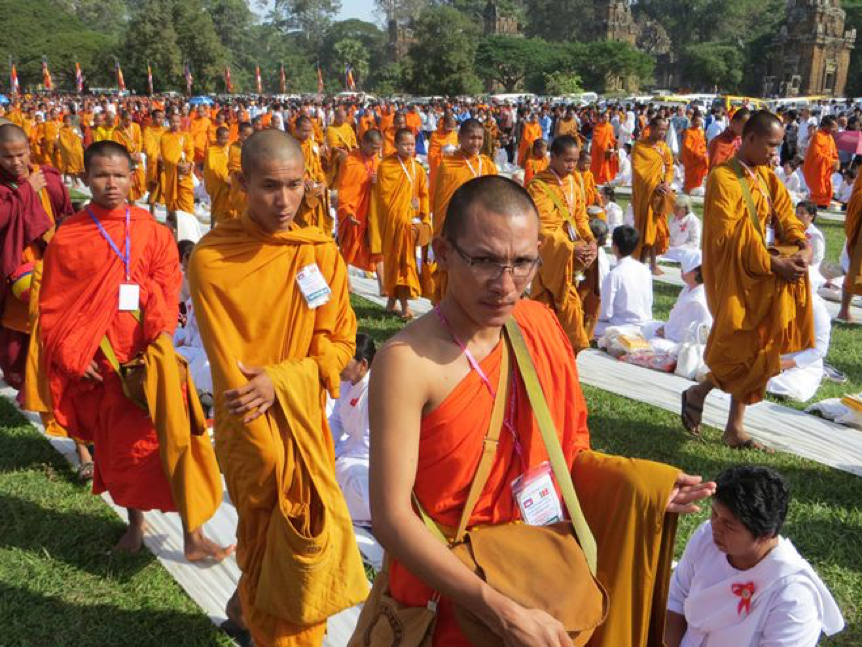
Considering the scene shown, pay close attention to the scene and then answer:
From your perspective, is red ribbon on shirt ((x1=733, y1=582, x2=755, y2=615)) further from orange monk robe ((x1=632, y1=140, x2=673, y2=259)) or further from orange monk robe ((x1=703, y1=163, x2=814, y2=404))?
orange monk robe ((x1=632, y1=140, x2=673, y2=259))

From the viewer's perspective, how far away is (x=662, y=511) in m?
1.70

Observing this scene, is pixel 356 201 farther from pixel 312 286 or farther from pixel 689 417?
pixel 312 286

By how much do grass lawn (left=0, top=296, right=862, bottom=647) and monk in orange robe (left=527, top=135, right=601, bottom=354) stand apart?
2.52ft

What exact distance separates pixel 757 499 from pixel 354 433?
7.57 feet

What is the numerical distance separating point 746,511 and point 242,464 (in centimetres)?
160

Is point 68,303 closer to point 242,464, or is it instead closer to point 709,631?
point 242,464

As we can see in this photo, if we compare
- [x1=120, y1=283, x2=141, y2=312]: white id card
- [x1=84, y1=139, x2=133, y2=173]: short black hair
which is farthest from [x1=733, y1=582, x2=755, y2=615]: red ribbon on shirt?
[x1=84, y1=139, x2=133, y2=173]: short black hair

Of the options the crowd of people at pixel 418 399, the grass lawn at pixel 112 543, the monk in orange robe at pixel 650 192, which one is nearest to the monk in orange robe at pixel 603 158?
the monk in orange robe at pixel 650 192

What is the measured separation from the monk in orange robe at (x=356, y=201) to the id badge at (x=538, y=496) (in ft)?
21.4

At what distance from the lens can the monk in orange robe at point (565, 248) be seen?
16.4ft

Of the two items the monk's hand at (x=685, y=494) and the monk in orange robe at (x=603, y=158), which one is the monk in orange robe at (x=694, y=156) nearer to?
the monk in orange robe at (x=603, y=158)

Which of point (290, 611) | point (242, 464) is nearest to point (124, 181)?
point (242, 464)

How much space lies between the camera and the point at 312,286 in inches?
109

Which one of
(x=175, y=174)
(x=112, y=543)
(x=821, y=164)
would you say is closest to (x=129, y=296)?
(x=112, y=543)
